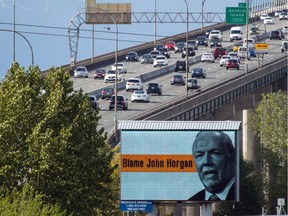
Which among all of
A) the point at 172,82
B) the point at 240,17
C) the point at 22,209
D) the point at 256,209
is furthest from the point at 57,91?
the point at 240,17

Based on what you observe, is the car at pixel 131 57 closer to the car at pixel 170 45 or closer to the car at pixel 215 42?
the car at pixel 170 45

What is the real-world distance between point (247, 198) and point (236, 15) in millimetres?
60475

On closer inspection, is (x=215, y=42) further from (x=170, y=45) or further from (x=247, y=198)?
(x=247, y=198)

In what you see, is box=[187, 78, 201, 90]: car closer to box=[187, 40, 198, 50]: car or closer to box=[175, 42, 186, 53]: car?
Answer: box=[175, 42, 186, 53]: car

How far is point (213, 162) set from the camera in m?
62.9

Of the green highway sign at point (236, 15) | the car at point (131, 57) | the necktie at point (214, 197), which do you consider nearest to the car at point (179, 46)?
the car at point (131, 57)

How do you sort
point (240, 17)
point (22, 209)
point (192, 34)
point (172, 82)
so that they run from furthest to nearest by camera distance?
point (192, 34) → point (240, 17) → point (172, 82) → point (22, 209)

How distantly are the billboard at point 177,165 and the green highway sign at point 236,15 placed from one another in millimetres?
96104

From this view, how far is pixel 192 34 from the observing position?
190m

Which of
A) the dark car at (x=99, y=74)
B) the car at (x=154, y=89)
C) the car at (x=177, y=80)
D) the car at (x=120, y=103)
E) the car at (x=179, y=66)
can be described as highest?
the car at (x=179, y=66)

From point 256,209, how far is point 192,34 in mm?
90548

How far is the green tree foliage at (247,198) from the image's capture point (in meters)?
99.5

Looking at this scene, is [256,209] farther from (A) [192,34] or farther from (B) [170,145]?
(A) [192,34]

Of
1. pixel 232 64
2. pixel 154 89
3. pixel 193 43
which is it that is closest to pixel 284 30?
pixel 193 43
